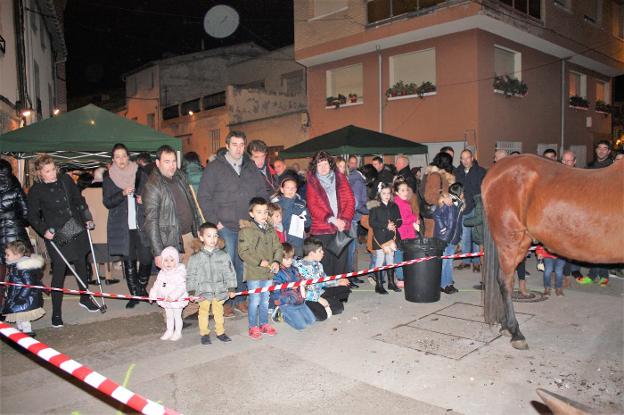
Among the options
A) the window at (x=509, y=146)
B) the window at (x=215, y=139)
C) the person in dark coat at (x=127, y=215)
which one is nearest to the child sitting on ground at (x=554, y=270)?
the person in dark coat at (x=127, y=215)

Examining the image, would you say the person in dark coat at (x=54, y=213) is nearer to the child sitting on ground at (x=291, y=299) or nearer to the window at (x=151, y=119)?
the child sitting on ground at (x=291, y=299)

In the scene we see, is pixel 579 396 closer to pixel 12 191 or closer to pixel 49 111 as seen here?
pixel 12 191

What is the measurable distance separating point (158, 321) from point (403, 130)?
1273 centimetres

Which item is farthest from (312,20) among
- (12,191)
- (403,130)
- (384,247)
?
(12,191)

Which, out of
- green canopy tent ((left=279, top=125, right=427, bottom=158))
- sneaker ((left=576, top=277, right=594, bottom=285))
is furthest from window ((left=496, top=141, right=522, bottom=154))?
sneaker ((left=576, top=277, right=594, bottom=285))

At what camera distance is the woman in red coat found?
6.78 meters

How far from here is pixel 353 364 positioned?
4.40m

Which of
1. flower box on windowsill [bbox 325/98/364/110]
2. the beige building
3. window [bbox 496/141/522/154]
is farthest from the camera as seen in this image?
the beige building

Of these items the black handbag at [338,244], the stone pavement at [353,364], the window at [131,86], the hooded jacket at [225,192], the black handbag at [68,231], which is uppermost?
the window at [131,86]

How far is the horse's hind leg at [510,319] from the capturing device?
4.75m

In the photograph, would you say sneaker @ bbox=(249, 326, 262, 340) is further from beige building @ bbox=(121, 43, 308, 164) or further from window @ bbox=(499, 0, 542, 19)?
beige building @ bbox=(121, 43, 308, 164)

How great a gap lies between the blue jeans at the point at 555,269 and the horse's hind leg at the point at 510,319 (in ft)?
5.74

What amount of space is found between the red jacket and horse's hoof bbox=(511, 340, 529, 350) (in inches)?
111

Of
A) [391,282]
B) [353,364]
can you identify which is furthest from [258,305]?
[391,282]
